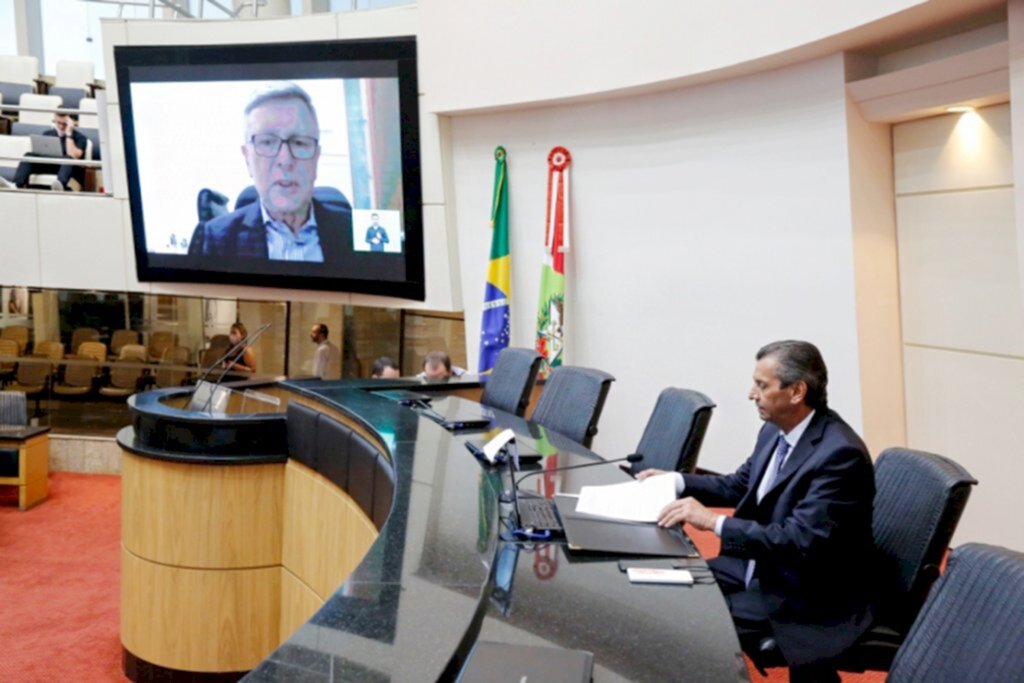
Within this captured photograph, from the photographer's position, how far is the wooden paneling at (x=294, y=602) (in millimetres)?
3949

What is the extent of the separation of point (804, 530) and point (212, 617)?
2780 mm

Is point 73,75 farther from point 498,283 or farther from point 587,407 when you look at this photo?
point 587,407

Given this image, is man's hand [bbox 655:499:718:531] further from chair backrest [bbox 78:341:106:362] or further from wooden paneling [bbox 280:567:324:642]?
chair backrest [bbox 78:341:106:362]

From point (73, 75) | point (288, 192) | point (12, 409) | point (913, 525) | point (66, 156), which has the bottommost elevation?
point (12, 409)

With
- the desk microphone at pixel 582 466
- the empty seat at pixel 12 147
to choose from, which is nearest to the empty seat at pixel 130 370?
the empty seat at pixel 12 147

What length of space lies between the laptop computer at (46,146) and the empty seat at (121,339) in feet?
5.46

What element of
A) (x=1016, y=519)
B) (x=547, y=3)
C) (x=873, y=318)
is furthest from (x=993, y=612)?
(x=547, y=3)

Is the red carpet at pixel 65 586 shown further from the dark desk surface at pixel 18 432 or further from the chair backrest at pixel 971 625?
the chair backrest at pixel 971 625

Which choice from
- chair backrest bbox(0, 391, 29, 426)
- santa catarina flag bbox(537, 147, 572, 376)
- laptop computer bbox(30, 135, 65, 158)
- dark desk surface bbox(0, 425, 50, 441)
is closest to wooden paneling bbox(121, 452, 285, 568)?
santa catarina flag bbox(537, 147, 572, 376)

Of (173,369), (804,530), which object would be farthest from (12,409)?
(804,530)

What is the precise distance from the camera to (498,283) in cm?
681

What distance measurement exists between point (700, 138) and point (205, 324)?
4.85 metres

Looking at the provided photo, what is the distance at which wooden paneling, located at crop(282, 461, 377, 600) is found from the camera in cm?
354

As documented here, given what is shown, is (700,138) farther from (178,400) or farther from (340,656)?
(340,656)
